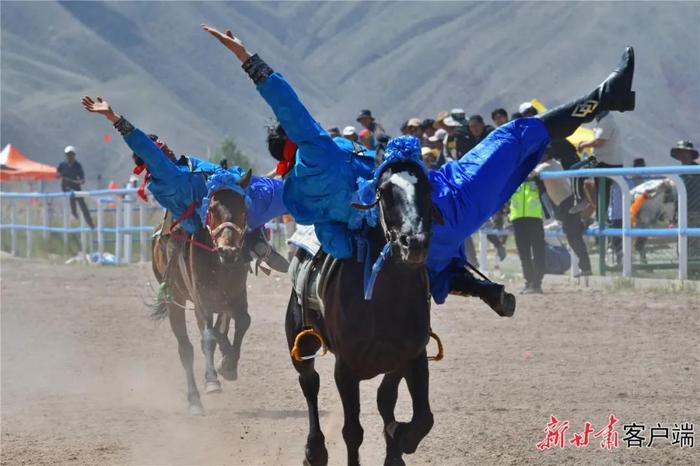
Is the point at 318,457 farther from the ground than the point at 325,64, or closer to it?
closer to it

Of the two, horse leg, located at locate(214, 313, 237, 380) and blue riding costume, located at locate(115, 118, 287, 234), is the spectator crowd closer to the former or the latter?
blue riding costume, located at locate(115, 118, 287, 234)

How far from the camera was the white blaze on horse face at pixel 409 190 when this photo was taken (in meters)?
6.25

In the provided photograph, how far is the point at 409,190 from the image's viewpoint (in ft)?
20.8

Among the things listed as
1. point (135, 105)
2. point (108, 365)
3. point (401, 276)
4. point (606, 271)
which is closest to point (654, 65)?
point (135, 105)

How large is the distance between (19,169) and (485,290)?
32.6 metres

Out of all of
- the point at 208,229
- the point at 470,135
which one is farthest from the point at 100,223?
the point at 208,229

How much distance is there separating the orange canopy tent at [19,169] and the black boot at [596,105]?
101 feet

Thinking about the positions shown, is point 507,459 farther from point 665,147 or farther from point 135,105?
point 135,105

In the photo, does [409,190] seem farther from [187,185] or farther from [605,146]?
[605,146]

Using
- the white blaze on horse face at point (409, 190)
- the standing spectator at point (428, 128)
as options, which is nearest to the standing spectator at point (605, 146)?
the standing spectator at point (428, 128)

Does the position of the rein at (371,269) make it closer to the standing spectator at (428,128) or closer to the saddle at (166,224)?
the saddle at (166,224)

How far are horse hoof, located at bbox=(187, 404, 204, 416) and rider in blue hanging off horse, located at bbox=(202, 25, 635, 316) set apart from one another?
10.6 ft

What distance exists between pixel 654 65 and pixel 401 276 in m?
59.9

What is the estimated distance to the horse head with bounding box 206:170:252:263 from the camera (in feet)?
30.8
